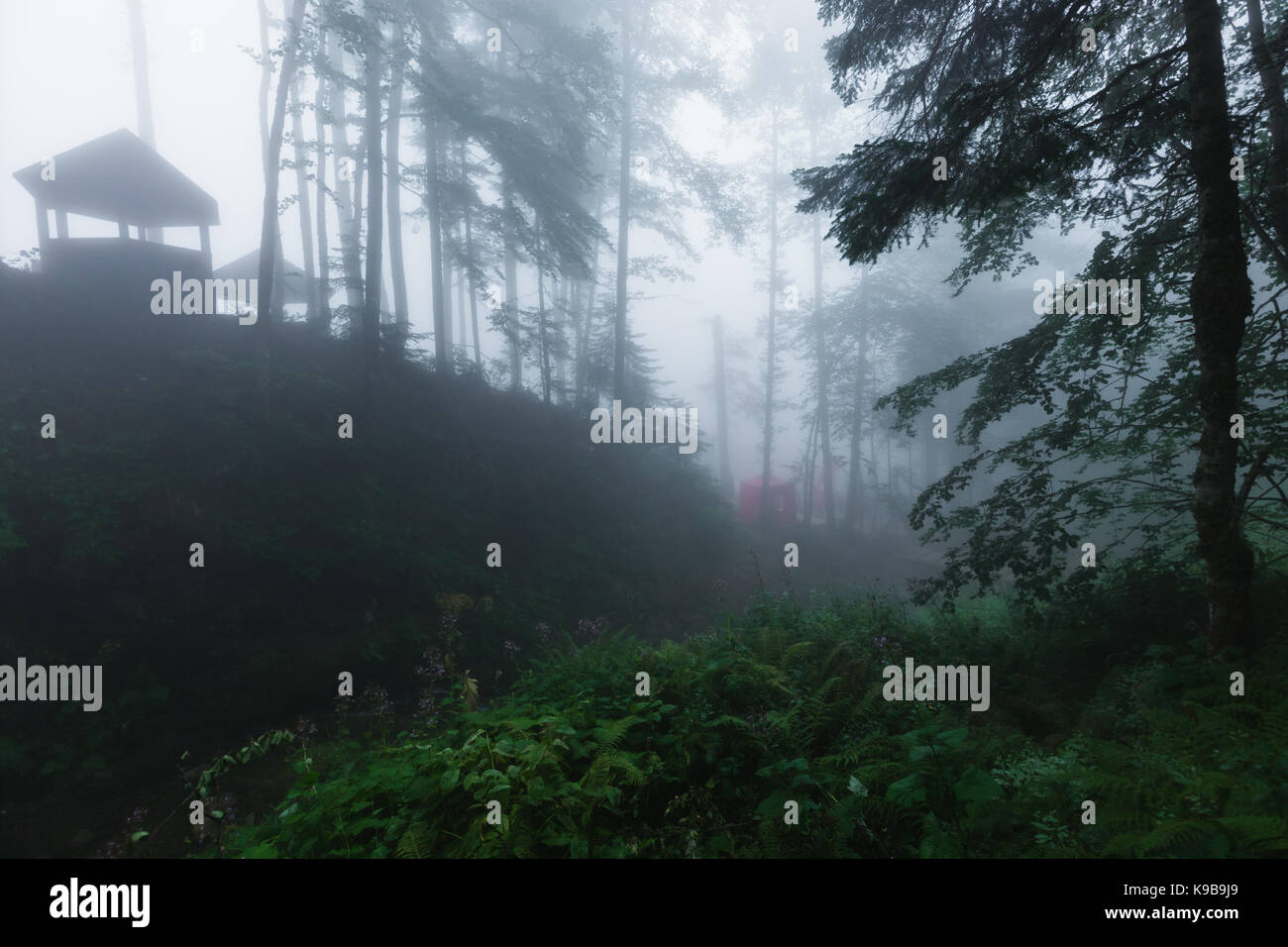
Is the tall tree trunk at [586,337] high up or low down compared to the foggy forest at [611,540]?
up

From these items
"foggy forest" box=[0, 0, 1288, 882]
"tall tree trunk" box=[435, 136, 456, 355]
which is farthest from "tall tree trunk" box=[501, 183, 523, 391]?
"tall tree trunk" box=[435, 136, 456, 355]

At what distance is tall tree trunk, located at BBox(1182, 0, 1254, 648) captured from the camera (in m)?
4.00

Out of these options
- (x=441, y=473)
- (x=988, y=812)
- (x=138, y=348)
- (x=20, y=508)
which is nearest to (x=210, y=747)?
(x=20, y=508)

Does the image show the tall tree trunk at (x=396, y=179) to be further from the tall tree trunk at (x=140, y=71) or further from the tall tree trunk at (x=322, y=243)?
the tall tree trunk at (x=140, y=71)

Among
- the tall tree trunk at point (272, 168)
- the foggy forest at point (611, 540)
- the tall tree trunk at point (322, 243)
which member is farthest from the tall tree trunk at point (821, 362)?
the tall tree trunk at point (272, 168)

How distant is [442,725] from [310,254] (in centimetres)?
2124

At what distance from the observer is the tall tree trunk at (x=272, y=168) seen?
36.2 feet

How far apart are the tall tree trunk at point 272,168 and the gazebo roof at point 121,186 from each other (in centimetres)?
440

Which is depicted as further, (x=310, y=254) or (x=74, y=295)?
(x=310, y=254)

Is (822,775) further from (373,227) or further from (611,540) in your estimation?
(373,227)

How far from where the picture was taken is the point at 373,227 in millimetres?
13516

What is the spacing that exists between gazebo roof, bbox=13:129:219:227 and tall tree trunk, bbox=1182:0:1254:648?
64.9 ft

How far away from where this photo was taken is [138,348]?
37.8 feet

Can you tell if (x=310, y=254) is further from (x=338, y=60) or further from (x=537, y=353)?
(x=537, y=353)
